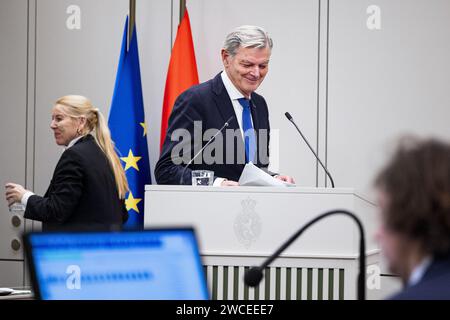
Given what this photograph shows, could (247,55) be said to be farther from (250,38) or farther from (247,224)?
(247,224)

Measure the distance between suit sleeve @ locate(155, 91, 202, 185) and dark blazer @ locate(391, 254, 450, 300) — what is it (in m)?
2.40

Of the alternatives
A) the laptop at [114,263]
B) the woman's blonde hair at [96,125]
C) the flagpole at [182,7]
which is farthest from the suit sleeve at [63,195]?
the laptop at [114,263]

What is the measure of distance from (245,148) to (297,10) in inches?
84.4

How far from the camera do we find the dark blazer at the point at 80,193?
13.1 ft

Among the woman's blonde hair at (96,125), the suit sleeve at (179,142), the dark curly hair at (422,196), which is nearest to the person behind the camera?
the dark curly hair at (422,196)

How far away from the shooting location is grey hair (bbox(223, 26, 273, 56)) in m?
4.06

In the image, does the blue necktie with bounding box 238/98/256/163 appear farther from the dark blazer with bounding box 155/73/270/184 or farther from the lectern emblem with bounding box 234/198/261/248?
the lectern emblem with bounding box 234/198/261/248

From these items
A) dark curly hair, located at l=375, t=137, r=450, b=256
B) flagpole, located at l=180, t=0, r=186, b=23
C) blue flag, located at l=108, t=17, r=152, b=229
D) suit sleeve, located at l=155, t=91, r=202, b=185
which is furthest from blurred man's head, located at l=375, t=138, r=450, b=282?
flagpole, located at l=180, t=0, r=186, b=23

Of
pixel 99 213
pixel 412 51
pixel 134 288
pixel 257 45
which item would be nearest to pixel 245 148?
pixel 257 45

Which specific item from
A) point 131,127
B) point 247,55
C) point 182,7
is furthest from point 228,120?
point 182,7

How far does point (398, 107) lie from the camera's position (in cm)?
570

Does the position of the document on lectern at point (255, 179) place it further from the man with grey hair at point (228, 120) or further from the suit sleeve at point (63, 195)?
the suit sleeve at point (63, 195)

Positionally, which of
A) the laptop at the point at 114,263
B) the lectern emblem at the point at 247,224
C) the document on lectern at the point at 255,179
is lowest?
the lectern emblem at the point at 247,224

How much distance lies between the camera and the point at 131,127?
552 cm
